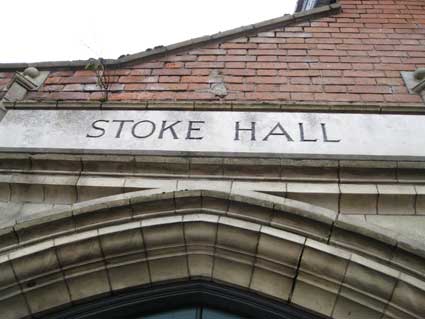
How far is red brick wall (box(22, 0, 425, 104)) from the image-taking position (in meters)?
4.64

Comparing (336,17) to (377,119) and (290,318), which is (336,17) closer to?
(377,119)

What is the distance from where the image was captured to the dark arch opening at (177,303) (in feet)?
11.0

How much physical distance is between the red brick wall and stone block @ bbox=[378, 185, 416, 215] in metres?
1.20

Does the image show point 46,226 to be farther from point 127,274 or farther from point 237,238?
point 237,238

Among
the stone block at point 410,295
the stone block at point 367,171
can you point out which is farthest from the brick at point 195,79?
the stone block at point 410,295

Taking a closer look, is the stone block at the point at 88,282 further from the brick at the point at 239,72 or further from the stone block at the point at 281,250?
the brick at the point at 239,72

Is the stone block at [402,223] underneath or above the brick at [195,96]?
underneath

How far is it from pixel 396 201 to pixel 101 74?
9.47ft

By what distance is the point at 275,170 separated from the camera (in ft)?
12.0

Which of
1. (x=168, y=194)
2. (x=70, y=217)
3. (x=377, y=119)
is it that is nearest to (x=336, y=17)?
(x=377, y=119)

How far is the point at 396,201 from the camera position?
3492 millimetres

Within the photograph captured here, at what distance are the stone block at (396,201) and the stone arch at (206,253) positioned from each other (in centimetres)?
30

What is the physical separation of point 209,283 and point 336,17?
12.4 ft

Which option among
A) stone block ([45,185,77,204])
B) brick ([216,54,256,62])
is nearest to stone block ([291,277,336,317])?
stone block ([45,185,77,204])
